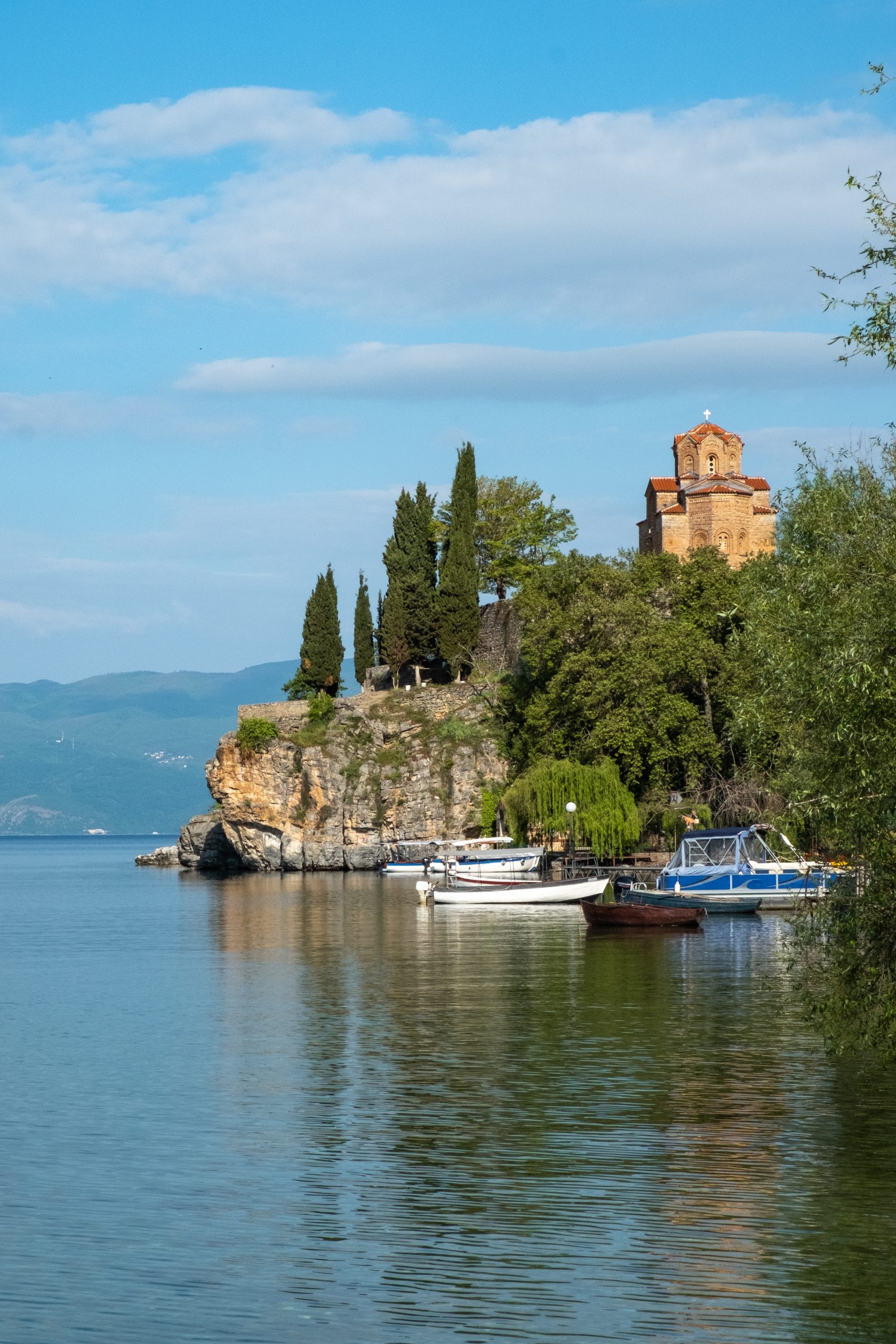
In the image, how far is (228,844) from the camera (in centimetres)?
9356

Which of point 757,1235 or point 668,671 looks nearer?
point 757,1235

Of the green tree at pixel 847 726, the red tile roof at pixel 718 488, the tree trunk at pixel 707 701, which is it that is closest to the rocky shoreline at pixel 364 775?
the red tile roof at pixel 718 488

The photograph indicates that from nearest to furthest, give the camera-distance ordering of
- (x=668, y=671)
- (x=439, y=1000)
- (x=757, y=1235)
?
(x=757, y=1235) < (x=439, y=1000) < (x=668, y=671)

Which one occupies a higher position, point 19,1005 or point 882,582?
point 882,582

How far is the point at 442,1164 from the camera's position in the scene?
607 inches

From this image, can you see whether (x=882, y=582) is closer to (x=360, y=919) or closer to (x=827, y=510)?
(x=827, y=510)

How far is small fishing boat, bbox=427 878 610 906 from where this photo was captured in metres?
51.2

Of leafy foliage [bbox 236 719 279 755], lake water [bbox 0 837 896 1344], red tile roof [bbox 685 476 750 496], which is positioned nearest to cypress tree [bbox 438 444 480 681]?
leafy foliage [bbox 236 719 279 755]

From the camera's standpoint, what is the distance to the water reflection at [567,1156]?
36.7 feet

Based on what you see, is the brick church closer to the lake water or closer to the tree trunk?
the tree trunk

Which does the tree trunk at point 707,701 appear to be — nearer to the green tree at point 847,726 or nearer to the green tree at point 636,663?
the green tree at point 636,663

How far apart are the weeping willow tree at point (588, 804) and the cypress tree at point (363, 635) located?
3122cm

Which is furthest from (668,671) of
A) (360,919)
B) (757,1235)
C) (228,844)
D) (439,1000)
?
(757,1235)

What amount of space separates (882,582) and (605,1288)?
25.2 feet
